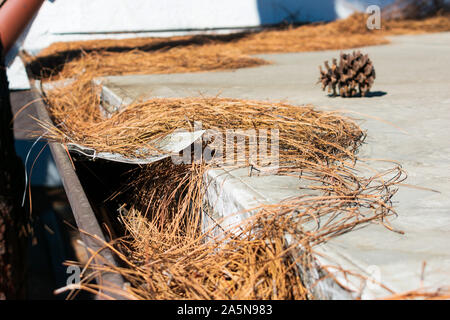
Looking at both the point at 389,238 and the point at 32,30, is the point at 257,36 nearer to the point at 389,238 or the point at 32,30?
the point at 32,30

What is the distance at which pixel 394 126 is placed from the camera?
171 centimetres

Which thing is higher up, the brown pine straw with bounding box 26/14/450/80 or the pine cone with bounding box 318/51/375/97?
the brown pine straw with bounding box 26/14/450/80

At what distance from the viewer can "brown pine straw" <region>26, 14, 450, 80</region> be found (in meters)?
3.82

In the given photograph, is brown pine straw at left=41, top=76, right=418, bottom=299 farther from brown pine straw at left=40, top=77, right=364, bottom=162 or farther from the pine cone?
the pine cone

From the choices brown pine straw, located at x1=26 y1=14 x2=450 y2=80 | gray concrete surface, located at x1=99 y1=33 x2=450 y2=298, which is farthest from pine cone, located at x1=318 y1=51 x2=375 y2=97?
brown pine straw, located at x1=26 y1=14 x2=450 y2=80

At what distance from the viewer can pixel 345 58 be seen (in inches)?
88.8

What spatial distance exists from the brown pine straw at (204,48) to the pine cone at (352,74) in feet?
5.48

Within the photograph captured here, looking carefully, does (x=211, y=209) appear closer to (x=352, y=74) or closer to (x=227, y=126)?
(x=227, y=126)

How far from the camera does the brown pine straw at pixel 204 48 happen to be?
3820mm

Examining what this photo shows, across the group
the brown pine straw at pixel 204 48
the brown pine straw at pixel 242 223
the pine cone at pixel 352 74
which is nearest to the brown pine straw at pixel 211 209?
the brown pine straw at pixel 242 223

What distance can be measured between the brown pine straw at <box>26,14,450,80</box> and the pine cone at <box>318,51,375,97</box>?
1.67 meters

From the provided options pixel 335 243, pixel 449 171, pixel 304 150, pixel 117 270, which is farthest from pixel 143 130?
pixel 449 171

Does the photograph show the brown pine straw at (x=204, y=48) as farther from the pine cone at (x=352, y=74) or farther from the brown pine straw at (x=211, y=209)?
the pine cone at (x=352, y=74)

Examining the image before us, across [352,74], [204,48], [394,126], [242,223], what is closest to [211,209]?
[242,223]
